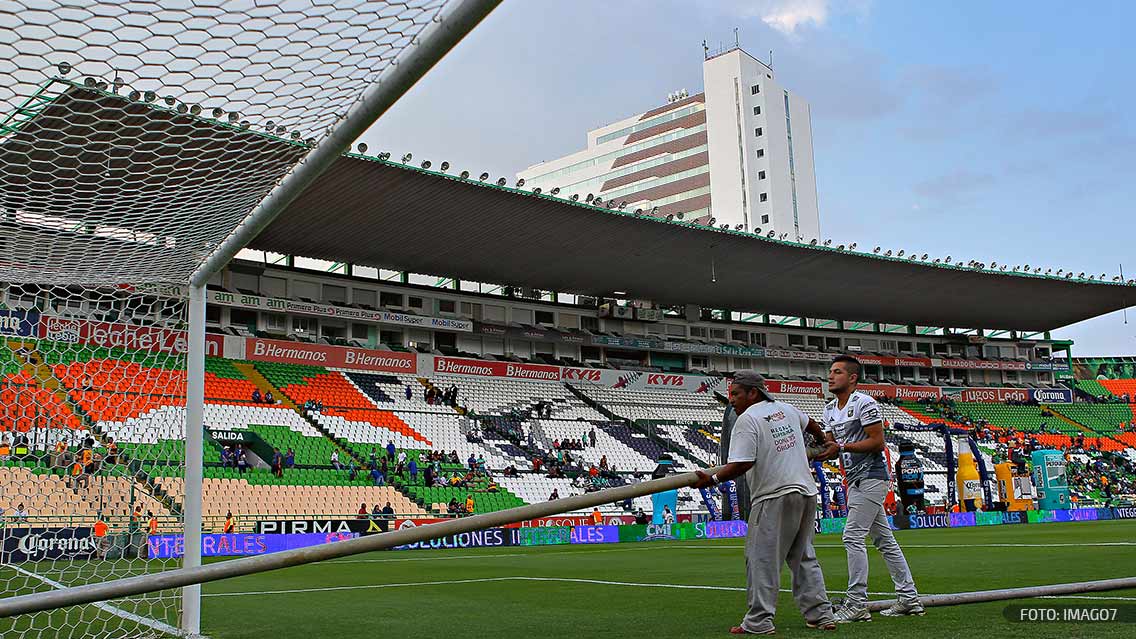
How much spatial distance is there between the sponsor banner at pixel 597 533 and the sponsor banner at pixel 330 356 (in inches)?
534

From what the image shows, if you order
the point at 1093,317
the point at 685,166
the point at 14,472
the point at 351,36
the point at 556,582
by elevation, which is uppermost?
the point at 685,166

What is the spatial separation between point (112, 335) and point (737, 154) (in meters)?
76.3

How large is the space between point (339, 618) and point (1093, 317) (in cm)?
5154

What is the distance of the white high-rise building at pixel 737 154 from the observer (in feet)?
265

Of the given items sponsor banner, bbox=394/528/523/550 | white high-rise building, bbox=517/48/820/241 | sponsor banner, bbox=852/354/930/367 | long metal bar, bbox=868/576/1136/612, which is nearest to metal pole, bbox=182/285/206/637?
long metal bar, bbox=868/576/1136/612

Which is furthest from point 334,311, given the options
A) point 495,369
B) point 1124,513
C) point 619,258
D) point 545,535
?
point 1124,513

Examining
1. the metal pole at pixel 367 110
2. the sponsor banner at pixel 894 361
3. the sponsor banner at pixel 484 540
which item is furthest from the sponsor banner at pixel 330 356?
the metal pole at pixel 367 110

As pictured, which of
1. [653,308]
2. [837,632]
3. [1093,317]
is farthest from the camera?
[1093,317]

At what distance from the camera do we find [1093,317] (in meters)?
49.6

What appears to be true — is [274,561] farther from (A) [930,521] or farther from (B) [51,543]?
(A) [930,521]

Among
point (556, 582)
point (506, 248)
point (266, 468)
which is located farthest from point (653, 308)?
point (556, 582)

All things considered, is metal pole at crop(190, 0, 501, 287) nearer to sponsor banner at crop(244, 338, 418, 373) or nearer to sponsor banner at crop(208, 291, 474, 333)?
sponsor banner at crop(208, 291, 474, 333)

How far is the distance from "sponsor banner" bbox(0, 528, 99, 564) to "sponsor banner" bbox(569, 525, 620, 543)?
14664 millimetres

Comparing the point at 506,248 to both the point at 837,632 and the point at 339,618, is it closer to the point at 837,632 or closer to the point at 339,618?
the point at 339,618
